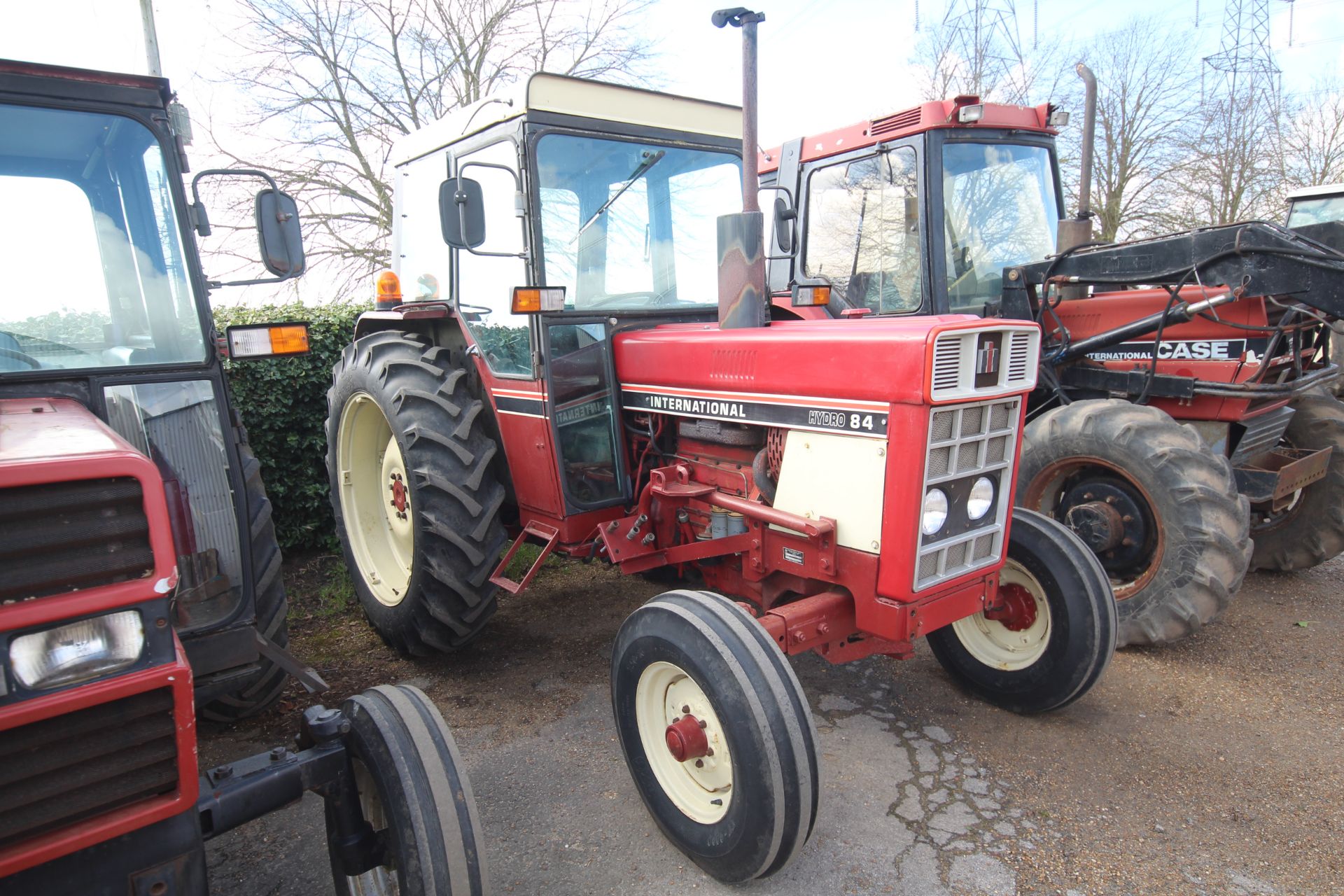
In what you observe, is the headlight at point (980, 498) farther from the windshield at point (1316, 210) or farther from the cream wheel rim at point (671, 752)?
the windshield at point (1316, 210)

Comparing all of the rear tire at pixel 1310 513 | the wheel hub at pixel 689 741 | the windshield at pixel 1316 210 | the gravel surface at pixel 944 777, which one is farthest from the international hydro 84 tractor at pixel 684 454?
the windshield at pixel 1316 210

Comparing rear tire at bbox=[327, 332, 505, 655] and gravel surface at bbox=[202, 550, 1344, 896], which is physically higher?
rear tire at bbox=[327, 332, 505, 655]

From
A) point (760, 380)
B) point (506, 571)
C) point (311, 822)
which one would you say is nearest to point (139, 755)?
point (311, 822)

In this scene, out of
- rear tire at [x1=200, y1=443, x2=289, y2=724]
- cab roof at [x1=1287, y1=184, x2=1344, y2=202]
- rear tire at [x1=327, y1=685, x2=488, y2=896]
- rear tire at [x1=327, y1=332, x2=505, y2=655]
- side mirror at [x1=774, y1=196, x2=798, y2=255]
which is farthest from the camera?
cab roof at [x1=1287, y1=184, x2=1344, y2=202]

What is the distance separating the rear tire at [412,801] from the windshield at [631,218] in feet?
5.79

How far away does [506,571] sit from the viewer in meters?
4.41

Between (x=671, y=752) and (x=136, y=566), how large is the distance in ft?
5.09

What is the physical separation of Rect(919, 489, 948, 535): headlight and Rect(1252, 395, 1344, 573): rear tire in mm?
3143

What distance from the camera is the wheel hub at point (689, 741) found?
2.25 m

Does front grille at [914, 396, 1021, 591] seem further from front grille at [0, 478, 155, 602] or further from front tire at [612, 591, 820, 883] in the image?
front grille at [0, 478, 155, 602]

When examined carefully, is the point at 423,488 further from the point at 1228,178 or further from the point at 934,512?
the point at 1228,178

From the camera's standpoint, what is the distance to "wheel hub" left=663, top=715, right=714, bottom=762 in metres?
2.25

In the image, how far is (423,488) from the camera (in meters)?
3.13

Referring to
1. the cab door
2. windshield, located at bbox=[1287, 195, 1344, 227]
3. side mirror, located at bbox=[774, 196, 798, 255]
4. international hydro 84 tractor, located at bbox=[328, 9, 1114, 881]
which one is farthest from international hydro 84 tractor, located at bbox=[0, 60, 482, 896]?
windshield, located at bbox=[1287, 195, 1344, 227]
